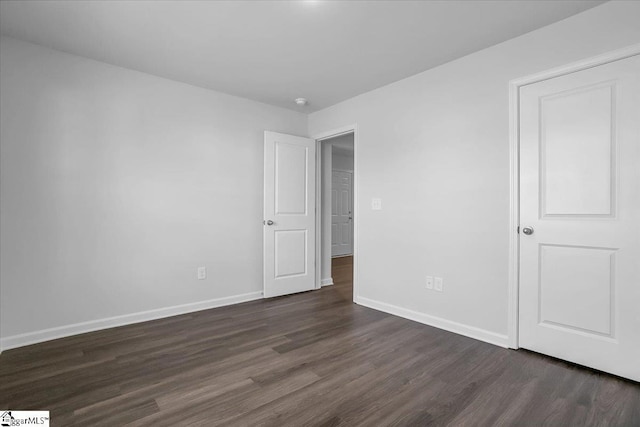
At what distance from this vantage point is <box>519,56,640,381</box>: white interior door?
1981mm

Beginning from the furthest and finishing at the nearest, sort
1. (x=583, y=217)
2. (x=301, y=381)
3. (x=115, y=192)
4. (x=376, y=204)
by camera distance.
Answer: (x=376, y=204) < (x=115, y=192) < (x=583, y=217) < (x=301, y=381)

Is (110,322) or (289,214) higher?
(289,214)

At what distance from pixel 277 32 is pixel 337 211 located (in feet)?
18.0

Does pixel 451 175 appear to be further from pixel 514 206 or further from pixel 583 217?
pixel 583 217

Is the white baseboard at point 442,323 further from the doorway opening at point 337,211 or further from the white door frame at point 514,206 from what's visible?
the doorway opening at point 337,211

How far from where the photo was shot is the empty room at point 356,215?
1.93 meters

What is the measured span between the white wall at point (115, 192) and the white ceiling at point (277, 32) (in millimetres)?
343

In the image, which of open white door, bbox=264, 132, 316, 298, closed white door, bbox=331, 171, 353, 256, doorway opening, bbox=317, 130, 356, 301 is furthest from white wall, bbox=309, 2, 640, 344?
closed white door, bbox=331, 171, 353, 256

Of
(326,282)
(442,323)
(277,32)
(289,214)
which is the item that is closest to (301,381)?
(442,323)

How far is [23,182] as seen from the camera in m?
2.54

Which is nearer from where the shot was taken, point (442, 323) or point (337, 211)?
point (442, 323)

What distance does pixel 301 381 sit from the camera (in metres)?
1.98

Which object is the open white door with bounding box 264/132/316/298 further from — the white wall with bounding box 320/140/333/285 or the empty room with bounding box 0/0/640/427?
the white wall with bounding box 320/140/333/285

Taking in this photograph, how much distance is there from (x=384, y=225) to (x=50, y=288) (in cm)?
315
